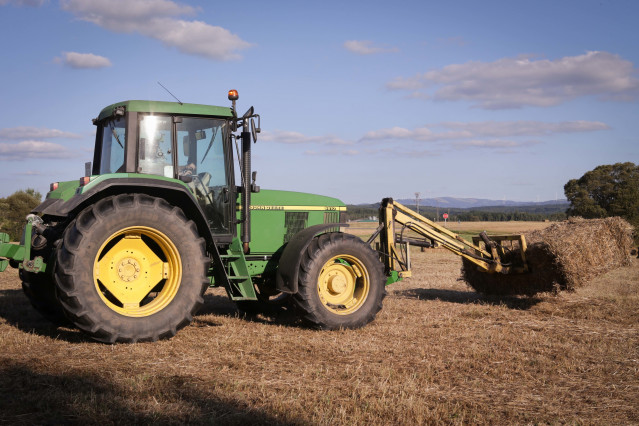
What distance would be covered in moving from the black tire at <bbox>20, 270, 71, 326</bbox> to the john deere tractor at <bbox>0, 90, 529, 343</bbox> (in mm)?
17

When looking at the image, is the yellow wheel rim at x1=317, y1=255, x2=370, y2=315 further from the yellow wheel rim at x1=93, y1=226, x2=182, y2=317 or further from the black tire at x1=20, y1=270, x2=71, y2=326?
the black tire at x1=20, y1=270, x2=71, y2=326

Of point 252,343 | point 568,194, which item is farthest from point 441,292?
point 568,194

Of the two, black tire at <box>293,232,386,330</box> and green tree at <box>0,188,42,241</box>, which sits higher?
green tree at <box>0,188,42,241</box>

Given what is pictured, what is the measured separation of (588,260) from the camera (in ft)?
30.3

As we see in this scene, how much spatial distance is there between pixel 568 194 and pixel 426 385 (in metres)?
46.3

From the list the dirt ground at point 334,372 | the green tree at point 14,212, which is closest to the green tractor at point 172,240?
the dirt ground at point 334,372

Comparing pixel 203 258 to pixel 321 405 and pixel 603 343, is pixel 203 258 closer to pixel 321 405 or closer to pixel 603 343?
pixel 321 405

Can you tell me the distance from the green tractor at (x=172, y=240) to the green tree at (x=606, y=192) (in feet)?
125

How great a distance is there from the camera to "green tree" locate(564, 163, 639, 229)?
40.8 m

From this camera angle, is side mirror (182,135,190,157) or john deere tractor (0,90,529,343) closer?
john deere tractor (0,90,529,343)

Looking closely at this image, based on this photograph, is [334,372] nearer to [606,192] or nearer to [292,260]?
[292,260]

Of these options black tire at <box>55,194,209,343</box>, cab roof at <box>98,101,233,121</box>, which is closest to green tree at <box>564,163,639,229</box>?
cab roof at <box>98,101,233,121</box>

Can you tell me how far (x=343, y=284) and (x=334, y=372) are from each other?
265 cm

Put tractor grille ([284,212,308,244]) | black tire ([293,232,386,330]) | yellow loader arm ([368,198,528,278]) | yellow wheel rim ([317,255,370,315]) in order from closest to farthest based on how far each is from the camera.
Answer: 1. black tire ([293,232,386,330])
2. yellow wheel rim ([317,255,370,315])
3. tractor grille ([284,212,308,244])
4. yellow loader arm ([368,198,528,278])
